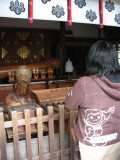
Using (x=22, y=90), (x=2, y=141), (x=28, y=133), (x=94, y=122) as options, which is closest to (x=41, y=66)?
(x=22, y=90)

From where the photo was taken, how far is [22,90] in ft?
10.3

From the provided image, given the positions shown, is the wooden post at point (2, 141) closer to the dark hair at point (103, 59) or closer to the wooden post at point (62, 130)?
the wooden post at point (62, 130)

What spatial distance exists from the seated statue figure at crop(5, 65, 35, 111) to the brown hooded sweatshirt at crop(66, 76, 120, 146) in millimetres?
1559

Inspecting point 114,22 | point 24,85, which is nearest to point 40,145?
point 24,85

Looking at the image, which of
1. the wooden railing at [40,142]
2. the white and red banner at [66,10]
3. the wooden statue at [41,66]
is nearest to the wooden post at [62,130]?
the wooden railing at [40,142]

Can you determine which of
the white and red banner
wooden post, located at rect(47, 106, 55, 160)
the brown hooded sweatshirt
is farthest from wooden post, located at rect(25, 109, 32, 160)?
the white and red banner

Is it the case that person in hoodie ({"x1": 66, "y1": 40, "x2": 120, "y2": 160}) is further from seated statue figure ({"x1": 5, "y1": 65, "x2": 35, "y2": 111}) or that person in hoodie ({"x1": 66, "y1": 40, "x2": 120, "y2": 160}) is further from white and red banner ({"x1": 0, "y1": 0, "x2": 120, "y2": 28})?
white and red banner ({"x1": 0, "y1": 0, "x2": 120, "y2": 28})

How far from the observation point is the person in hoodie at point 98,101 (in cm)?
155

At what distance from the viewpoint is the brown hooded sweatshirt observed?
1.55 m

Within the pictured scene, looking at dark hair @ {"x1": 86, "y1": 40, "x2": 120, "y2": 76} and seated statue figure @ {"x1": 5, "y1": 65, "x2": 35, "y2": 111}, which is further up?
dark hair @ {"x1": 86, "y1": 40, "x2": 120, "y2": 76}

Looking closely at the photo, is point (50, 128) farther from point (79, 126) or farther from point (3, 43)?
point (3, 43)

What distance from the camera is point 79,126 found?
171 centimetres

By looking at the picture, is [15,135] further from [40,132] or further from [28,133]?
[40,132]

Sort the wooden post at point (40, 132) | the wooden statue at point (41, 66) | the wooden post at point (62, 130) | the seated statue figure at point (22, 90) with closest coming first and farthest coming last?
1. the wooden post at point (40, 132)
2. the wooden post at point (62, 130)
3. the seated statue figure at point (22, 90)
4. the wooden statue at point (41, 66)
